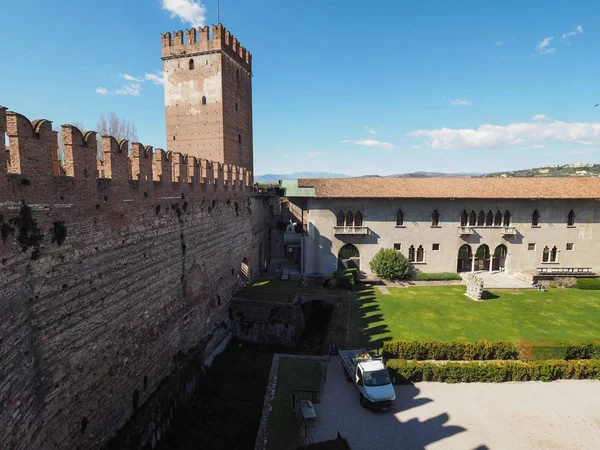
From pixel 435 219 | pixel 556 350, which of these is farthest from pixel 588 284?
pixel 556 350

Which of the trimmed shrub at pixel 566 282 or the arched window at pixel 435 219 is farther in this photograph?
the arched window at pixel 435 219

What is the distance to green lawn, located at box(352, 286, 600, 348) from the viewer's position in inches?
785

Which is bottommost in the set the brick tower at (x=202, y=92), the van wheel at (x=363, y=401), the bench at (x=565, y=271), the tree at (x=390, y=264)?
Answer: the van wheel at (x=363, y=401)

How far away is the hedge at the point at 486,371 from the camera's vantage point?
51.1ft

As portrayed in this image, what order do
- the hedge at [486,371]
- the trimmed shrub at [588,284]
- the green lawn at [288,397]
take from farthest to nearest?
the trimmed shrub at [588,284]
the hedge at [486,371]
the green lawn at [288,397]

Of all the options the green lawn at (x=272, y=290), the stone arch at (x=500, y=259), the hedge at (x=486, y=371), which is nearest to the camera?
the hedge at (x=486, y=371)

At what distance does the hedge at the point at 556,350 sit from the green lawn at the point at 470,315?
2490 millimetres

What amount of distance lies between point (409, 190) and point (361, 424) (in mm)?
21793

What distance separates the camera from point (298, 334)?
75.2 feet

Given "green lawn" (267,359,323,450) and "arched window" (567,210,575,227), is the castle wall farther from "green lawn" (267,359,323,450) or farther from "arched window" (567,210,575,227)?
"green lawn" (267,359,323,450)

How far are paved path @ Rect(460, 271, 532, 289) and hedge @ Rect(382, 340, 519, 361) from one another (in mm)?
12871

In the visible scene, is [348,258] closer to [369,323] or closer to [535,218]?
[369,323]

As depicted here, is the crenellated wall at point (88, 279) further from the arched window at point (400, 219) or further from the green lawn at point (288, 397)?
the arched window at point (400, 219)

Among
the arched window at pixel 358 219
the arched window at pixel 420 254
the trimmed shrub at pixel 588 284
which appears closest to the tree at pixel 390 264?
the arched window at pixel 420 254
